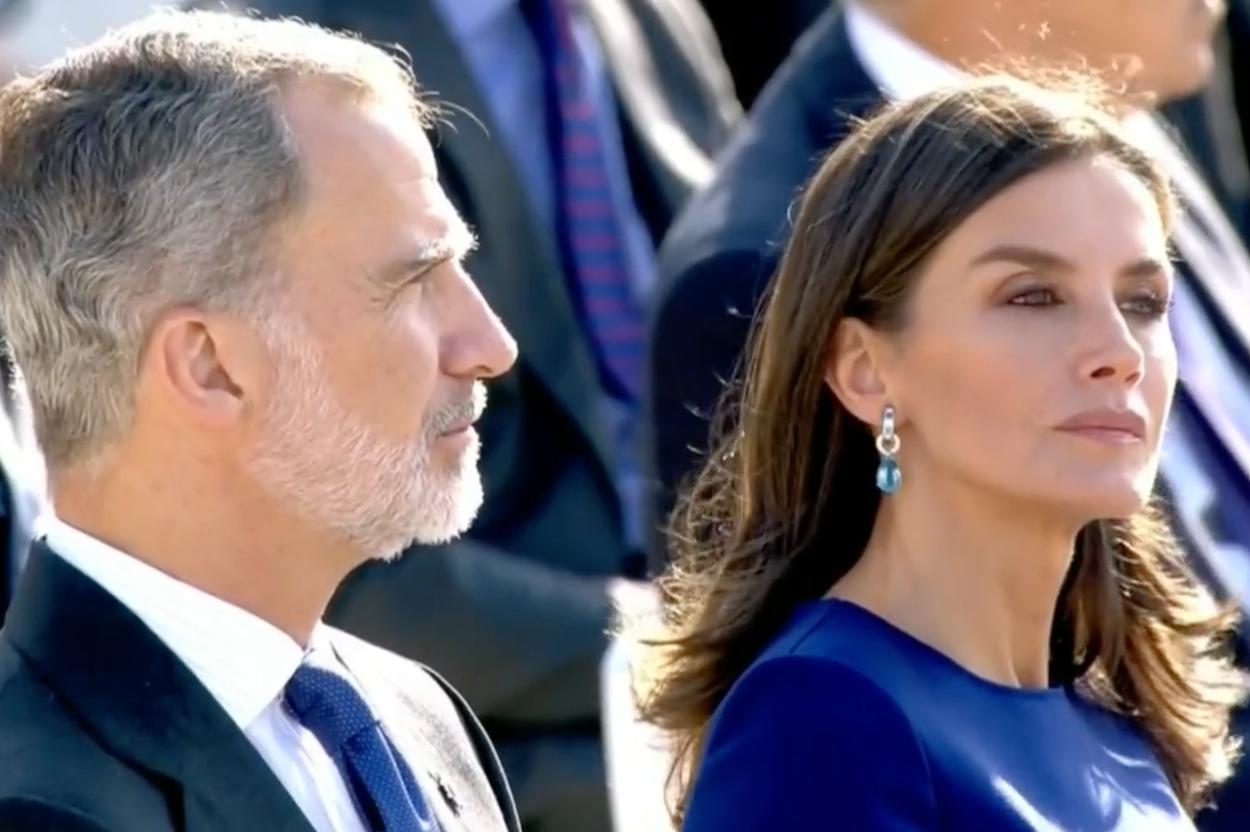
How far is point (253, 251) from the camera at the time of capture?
8.38 feet

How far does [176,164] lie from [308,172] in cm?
13

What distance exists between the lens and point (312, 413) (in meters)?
2.56

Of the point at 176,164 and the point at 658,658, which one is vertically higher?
the point at 176,164

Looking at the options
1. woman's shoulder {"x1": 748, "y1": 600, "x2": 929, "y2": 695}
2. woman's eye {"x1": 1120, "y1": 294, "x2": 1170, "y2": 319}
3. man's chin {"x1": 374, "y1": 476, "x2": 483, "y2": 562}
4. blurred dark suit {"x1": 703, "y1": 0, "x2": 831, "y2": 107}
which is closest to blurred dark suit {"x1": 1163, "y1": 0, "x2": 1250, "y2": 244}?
blurred dark suit {"x1": 703, "y1": 0, "x2": 831, "y2": 107}

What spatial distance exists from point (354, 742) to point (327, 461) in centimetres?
25

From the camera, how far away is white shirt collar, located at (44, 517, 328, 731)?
8.13ft

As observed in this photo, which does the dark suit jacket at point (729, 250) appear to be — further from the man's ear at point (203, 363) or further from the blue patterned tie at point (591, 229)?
the man's ear at point (203, 363)

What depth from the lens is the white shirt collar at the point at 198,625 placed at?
2.48 meters

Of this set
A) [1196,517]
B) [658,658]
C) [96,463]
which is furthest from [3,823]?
[1196,517]

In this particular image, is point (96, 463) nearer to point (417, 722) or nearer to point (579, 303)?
point (417, 722)

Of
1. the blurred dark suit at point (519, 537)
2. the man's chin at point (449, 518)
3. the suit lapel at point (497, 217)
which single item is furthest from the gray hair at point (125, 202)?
the suit lapel at point (497, 217)

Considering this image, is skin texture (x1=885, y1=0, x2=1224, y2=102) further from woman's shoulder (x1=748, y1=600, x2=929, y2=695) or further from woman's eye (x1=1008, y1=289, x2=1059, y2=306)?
woman's shoulder (x1=748, y1=600, x2=929, y2=695)

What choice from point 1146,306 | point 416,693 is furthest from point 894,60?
point 416,693

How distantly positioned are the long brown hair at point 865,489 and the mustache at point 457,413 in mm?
299
